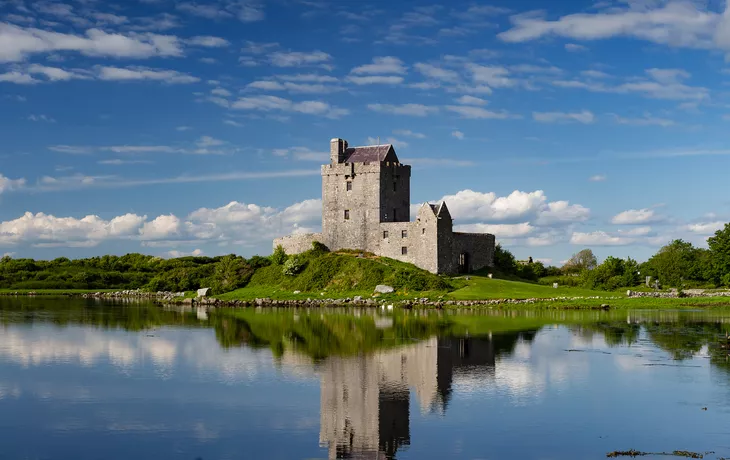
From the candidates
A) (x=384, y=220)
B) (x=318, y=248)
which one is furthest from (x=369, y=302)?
(x=318, y=248)

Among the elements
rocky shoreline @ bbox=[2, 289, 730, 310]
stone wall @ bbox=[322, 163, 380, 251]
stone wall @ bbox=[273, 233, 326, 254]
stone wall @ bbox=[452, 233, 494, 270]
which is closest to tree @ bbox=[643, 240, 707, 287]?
rocky shoreline @ bbox=[2, 289, 730, 310]

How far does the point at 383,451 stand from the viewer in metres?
17.8

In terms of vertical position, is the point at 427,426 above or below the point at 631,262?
below

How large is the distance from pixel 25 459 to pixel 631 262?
80.7 metres

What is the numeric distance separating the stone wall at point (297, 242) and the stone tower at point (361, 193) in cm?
150

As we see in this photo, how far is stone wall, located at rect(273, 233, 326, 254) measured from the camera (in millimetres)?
83688

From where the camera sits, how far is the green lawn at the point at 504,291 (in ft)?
215

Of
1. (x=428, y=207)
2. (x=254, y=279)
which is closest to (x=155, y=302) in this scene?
(x=254, y=279)

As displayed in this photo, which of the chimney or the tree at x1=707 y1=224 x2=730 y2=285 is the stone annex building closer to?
the chimney

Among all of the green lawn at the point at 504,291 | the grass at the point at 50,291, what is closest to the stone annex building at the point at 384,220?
the green lawn at the point at 504,291

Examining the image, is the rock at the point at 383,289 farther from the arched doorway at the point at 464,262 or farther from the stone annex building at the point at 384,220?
the arched doorway at the point at 464,262

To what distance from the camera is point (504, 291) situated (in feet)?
222

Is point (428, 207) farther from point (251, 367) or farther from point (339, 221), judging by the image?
point (251, 367)

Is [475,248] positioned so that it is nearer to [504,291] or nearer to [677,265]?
[504,291]
